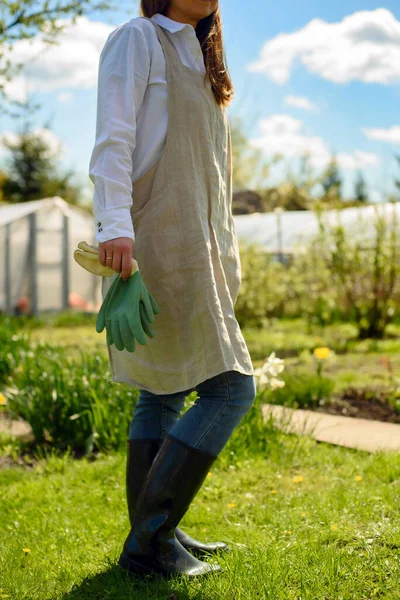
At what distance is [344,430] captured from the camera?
3367 millimetres

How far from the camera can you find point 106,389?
3.45 m

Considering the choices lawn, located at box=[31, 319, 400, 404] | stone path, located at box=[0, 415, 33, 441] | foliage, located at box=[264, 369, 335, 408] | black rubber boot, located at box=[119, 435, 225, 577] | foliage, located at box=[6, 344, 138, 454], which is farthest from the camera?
lawn, located at box=[31, 319, 400, 404]

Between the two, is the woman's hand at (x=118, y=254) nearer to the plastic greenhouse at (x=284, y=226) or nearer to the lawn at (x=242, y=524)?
the lawn at (x=242, y=524)

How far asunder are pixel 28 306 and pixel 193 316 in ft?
34.5

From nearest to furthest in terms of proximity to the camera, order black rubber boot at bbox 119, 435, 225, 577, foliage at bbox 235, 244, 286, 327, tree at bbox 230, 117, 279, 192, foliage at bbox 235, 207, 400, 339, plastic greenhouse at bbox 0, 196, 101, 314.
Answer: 1. black rubber boot at bbox 119, 435, 225, 577
2. foliage at bbox 235, 207, 400, 339
3. foliage at bbox 235, 244, 286, 327
4. plastic greenhouse at bbox 0, 196, 101, 314
5. tree at bbox 230, 117, 279, 192

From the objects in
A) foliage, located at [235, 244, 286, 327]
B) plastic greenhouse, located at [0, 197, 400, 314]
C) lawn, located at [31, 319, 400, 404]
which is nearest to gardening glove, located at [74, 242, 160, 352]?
lawn, located at [31, 319, 400, 404]

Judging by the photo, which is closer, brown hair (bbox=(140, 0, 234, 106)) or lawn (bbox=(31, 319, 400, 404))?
brown hair (bbox=(140, 0, 234, 106))

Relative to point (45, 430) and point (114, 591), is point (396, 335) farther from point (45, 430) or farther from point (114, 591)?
point (114, 591)

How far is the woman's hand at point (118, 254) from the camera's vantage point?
1.69 meters

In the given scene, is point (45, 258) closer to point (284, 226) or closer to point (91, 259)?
point (284, 226)

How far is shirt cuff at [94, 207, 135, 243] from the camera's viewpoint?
1.68 meters

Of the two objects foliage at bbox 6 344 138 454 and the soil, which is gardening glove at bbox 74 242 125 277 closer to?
foliage at bbox 6 344 138 454

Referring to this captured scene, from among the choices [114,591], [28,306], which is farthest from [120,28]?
[28,306]

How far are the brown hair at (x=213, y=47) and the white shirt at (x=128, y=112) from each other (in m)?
0.04
